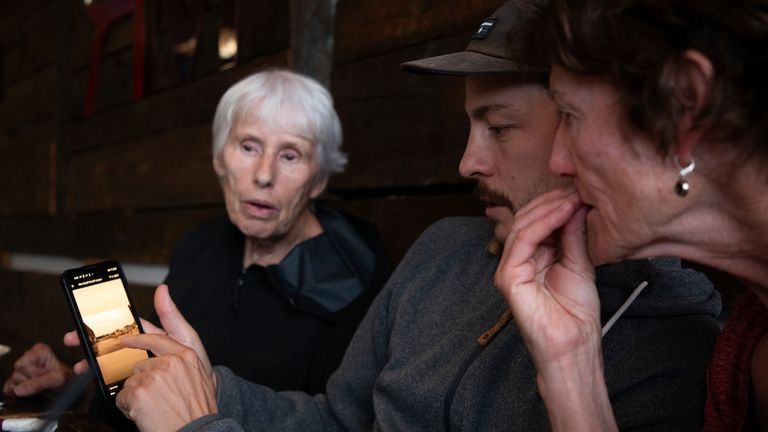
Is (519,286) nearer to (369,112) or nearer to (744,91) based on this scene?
(744,91)

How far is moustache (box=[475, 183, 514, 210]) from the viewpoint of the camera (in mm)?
1250

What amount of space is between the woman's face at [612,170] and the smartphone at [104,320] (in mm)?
835

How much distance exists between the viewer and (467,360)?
120 cm

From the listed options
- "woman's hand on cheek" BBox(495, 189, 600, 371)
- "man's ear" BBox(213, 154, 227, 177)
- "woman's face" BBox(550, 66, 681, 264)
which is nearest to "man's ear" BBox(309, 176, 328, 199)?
"man's ear" BBox(213, 154, 227, 177)

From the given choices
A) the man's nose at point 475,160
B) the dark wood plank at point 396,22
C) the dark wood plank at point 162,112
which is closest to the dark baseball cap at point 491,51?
the man's nose at point 475,160

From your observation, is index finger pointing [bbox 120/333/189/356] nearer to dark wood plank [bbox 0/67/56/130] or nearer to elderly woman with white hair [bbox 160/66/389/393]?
elderly woman with white hair [bbox 160/66/389/393]

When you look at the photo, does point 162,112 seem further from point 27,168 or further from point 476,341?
point 476,341

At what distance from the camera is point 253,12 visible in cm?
239

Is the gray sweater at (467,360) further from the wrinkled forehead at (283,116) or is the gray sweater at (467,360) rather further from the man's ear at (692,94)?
the wrinkled forehead at (283,116)

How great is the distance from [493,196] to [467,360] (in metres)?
0.27

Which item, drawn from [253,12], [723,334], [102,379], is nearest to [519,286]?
[723,334]

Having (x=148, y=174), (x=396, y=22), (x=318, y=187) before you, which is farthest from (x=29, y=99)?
(x=396, y=22)

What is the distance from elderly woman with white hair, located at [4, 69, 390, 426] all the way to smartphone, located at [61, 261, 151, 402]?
44cm

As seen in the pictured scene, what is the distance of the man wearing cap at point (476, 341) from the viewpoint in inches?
40.8
